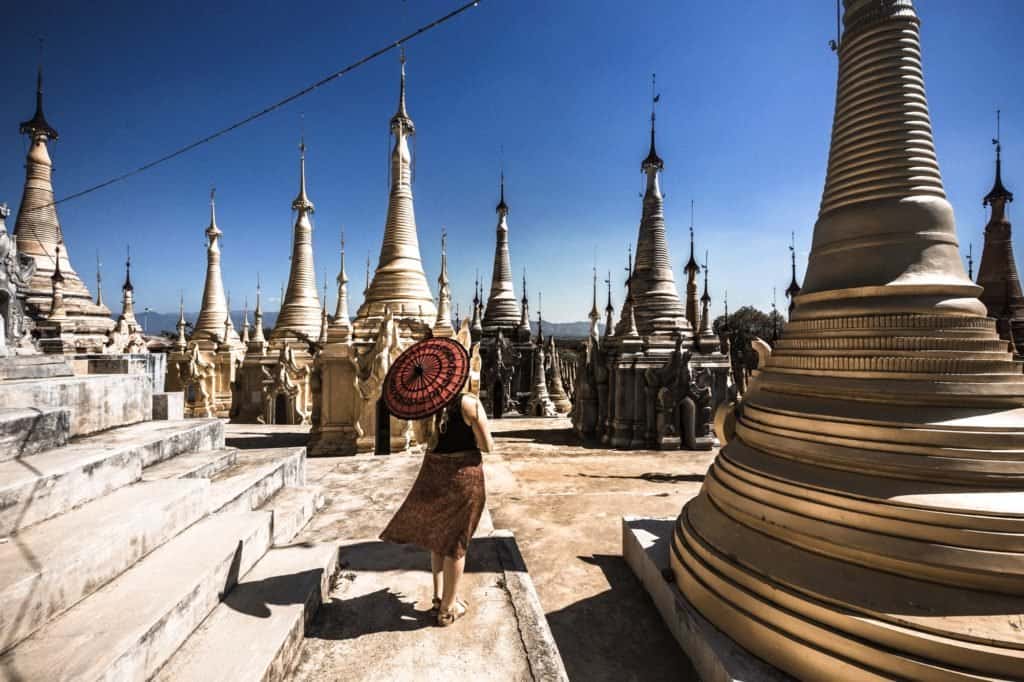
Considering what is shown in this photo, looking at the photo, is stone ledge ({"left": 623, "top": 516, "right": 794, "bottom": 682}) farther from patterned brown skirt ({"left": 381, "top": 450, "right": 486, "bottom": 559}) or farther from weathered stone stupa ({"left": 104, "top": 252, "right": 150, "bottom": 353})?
weathered stone stupa ({"left": 104, "top": 252, "right": 150, "bottom": 353})

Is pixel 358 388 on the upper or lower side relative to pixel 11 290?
lower

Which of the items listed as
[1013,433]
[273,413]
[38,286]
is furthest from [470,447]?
[38,286]

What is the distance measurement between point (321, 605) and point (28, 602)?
183 centimetres

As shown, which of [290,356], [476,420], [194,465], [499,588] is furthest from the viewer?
[290,356]

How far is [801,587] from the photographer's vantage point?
3234mm

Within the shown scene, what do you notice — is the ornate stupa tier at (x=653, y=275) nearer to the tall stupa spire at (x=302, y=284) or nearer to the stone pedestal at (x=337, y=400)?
the stone pedestal at (x=337, y=400)

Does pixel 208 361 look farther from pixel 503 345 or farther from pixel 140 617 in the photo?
pixel 140 617

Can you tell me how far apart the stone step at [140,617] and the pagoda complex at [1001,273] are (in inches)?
732

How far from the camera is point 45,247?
19.6 metres

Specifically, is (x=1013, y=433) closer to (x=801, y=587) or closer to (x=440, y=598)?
(x=801, y=587)

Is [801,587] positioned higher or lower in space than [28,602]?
lower

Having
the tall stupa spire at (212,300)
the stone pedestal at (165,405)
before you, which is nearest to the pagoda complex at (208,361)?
the tall stupa spire at (212,300)

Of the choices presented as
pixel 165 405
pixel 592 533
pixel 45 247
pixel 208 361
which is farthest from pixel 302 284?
pixel 592 533

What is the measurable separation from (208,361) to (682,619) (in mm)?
20177
